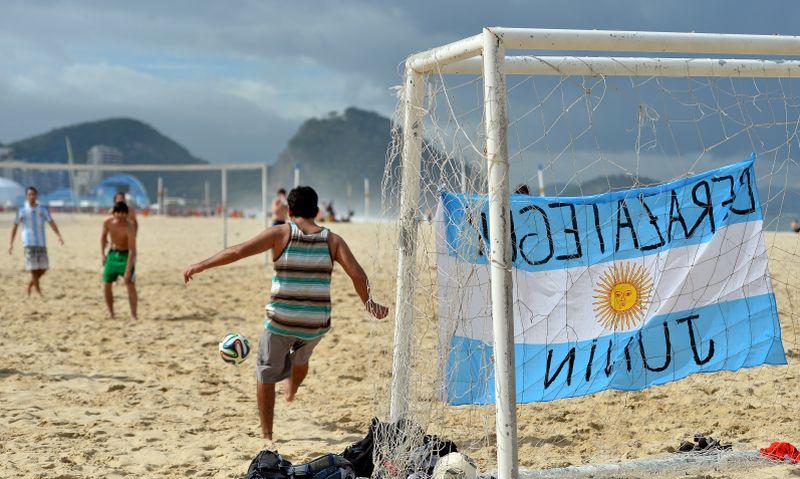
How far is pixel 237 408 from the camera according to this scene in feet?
17.6

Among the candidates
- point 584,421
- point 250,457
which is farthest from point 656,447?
point 250,457

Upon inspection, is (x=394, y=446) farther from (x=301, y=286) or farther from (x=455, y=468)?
(x=301, y=286)

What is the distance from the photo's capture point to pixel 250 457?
4180 mm

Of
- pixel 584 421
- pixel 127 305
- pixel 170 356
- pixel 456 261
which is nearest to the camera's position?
pixel 456 261

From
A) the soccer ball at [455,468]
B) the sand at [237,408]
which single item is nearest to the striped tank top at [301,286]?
the sand at [237,408]

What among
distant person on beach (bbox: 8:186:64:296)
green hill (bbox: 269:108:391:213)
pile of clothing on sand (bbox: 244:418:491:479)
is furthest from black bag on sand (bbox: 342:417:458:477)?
green hill (bbox: 269:108:391:213)

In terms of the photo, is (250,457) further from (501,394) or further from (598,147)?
(598,147)

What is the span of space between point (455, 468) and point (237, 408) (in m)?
2.44

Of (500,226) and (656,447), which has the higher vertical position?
(500,226)

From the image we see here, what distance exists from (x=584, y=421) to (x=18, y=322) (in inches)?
254

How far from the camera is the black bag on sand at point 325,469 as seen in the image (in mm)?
3408

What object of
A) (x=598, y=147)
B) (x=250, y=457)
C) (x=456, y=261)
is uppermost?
(x=598, y=147)

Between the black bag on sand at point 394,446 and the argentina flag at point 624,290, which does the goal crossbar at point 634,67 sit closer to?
the argentina flag at point 624,290

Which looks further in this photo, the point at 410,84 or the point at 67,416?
the point at 67,416
